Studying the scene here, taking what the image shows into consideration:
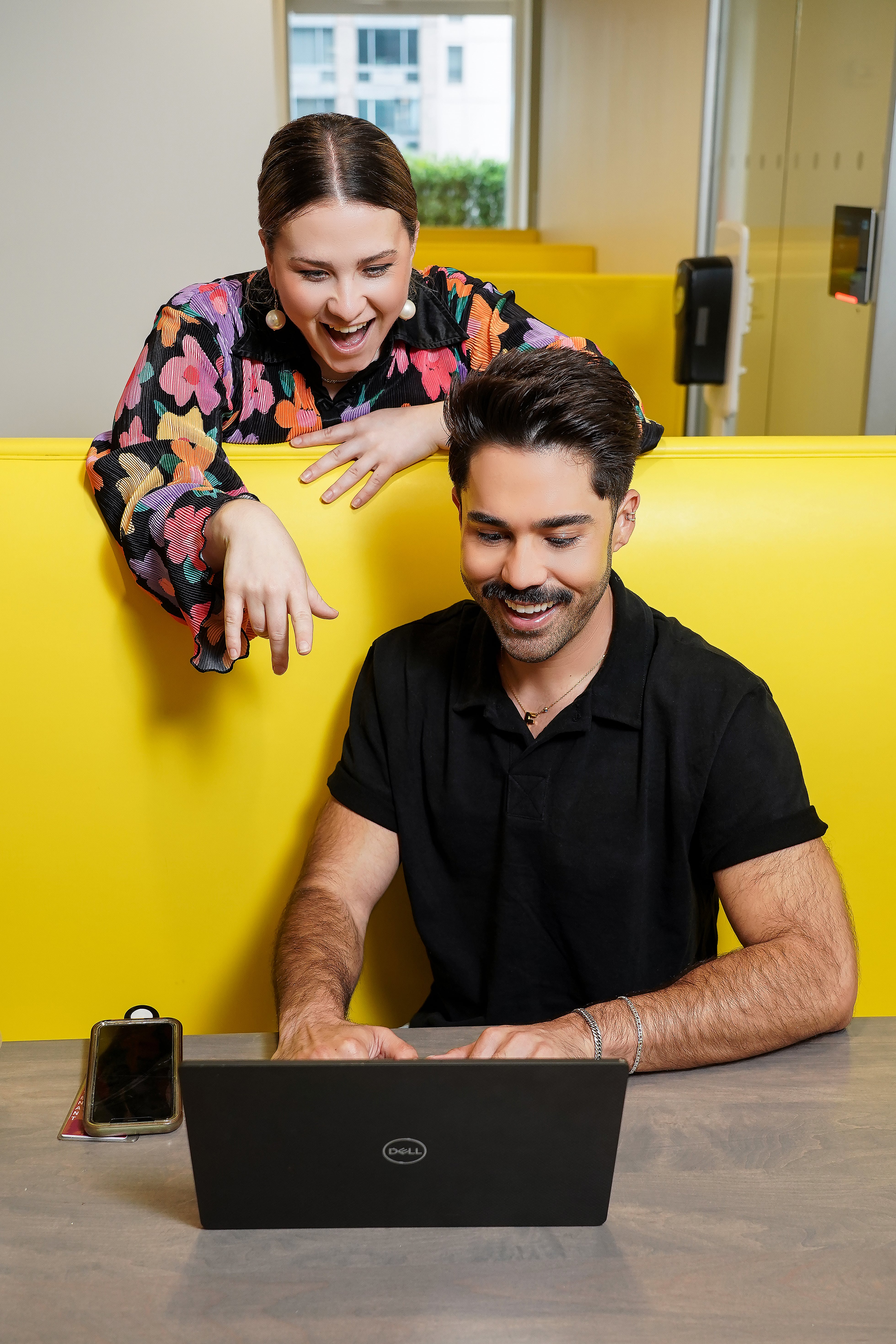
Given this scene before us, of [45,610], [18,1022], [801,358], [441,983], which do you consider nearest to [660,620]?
[441,983]

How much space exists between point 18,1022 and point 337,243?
3.47ft

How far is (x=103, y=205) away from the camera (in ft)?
7.72

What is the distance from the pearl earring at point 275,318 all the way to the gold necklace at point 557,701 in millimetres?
574

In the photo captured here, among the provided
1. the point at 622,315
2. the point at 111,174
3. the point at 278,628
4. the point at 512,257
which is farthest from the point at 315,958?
the point at 512,257

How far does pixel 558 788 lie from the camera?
1225mm

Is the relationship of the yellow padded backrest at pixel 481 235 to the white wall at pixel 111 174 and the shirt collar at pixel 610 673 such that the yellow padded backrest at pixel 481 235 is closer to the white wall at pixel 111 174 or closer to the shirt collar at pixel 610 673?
the white wall at pixel 111 174

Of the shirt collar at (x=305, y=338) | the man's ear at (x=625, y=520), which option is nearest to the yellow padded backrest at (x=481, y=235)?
the shirt collar at (x=305, y=338)

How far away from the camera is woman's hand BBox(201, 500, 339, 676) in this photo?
1056 millimetres

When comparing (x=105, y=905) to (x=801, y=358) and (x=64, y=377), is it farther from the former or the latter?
(x=801, y=358)

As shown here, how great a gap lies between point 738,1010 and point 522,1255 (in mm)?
347

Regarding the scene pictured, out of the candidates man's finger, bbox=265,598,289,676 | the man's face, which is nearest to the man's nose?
the man's face

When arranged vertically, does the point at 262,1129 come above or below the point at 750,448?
below

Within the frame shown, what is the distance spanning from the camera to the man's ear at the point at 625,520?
1.23 metres

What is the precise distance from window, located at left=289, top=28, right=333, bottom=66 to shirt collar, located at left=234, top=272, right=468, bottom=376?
975 centimetres
